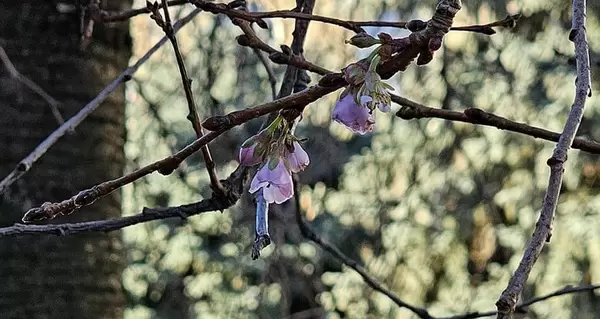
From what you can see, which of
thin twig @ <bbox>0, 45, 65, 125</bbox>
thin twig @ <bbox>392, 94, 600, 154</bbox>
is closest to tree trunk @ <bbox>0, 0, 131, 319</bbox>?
thin twig @ <bbox>0, 45, 65, 125</bbox>

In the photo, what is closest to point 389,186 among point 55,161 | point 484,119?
point 55,161

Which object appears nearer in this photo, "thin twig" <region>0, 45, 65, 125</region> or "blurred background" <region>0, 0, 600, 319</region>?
"thin twig" <region>0, 45, 65, 125</region>

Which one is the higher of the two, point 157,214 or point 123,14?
point 123,14

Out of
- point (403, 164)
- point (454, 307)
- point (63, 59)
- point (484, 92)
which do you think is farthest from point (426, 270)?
point (63, 59)

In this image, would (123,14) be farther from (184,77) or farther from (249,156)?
(249,156)

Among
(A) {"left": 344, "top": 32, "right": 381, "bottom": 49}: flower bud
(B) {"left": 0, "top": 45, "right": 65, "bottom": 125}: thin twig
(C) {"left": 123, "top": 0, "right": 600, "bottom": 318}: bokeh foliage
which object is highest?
(C) {"left": 123, "top": 0, "right": 600, "bottom": 318}: bokeh foliage

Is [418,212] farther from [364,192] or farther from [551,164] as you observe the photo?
[551,164]

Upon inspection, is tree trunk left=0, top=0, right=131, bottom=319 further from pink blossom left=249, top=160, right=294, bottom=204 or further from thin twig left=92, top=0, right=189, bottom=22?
pink blossom left=249, top=160, right=294, bottom=204

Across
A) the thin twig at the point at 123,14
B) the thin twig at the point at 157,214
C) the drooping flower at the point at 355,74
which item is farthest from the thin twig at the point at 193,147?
the thin twig at the point at 123,14
